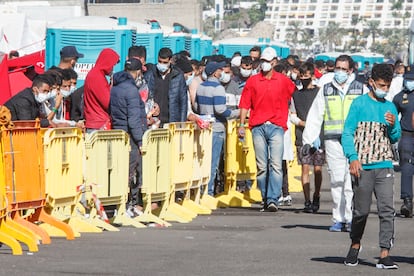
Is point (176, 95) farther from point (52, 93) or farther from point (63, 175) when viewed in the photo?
point (63, 175)

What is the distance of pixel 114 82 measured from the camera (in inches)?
672

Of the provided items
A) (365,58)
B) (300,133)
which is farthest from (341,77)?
(365,58)

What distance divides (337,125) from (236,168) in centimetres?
506

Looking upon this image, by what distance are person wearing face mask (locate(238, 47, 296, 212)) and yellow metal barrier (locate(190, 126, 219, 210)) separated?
571 millimetres

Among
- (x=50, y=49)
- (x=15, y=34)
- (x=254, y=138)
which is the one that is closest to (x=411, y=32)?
(x=15, y=34)

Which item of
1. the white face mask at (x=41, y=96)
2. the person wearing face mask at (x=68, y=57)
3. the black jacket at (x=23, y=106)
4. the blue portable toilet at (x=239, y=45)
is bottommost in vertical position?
the blue portable toilet at (x=239, y=45)

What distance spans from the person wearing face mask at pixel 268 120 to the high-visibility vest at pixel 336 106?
8.90ft

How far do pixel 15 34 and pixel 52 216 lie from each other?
17564 mm

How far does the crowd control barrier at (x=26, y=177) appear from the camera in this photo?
13.7m

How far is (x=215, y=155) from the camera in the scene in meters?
20.4

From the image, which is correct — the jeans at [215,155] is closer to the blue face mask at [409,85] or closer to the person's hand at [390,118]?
the blue face mask at [409,85]

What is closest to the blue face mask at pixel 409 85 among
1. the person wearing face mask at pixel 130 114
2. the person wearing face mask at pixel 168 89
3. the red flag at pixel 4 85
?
the person wearing face mask at pixel 168 89

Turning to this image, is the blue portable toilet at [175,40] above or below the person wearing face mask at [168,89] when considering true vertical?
below

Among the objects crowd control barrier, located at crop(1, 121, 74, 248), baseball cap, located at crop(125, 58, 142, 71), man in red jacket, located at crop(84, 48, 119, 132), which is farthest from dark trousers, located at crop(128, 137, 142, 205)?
crowd control barrier, located at crop(1, 121, 74, 248)
